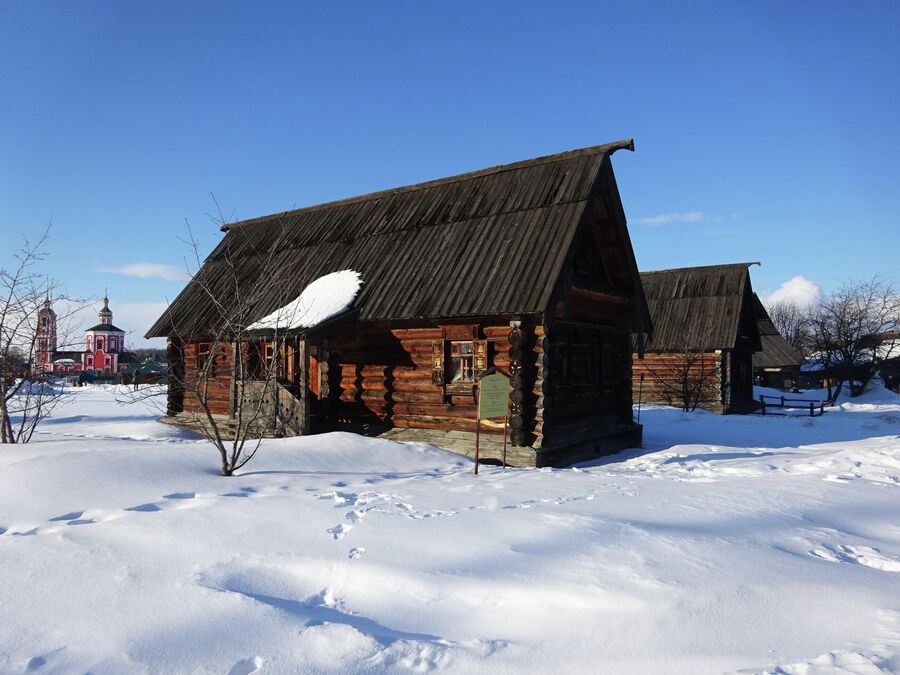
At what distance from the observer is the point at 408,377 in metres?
12.6

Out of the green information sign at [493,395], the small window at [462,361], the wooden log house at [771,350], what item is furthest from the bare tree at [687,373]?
the green information sign at [493,395]

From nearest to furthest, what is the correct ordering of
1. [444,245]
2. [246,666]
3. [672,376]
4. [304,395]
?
[246,666] < [304,395] < [444,245] < [672,376]

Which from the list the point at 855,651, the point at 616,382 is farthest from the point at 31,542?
the point at 616,382

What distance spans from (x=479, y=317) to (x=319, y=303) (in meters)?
3.68

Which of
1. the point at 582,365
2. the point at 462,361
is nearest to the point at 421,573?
the point at 462,361

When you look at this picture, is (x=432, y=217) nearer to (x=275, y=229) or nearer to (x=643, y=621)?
(x=275, y=229)

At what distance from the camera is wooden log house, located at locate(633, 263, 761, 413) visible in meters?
24.1

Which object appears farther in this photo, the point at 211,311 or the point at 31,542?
the point at 211,311

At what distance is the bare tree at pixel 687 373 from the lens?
24172 mm

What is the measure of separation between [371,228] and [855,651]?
13465 mm

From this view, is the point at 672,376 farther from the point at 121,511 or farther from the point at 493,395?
the point at 121,511

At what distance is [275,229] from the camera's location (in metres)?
18.2

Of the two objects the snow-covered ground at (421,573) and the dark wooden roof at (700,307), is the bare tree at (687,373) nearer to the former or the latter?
the dark wooden roof at (700,307)

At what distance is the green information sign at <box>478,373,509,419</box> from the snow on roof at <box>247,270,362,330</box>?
3.97 metres
